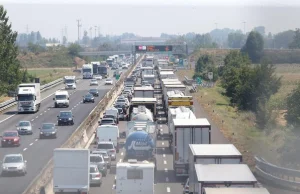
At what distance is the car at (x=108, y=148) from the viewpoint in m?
32.0

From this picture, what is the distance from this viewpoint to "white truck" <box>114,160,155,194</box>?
2070cm

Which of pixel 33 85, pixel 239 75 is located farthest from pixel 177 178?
pixel 239 75

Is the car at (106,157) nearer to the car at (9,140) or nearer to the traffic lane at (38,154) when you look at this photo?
the traffic lane at (38,154)

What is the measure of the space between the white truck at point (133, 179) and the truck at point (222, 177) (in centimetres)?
189

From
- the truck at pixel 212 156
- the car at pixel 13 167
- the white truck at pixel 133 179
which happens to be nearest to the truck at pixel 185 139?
the truck at pixel 212 156

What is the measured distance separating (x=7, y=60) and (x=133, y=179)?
54.1 m

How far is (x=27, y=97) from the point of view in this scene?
184 feet

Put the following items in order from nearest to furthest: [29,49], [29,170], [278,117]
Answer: [29,170]
[278,117]
[29,49]

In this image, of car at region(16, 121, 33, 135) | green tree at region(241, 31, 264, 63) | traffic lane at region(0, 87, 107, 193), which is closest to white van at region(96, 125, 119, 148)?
traffic lane at region(0, 87, 107, 193)

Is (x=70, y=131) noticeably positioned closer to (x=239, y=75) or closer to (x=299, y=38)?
(x=239, y=75)

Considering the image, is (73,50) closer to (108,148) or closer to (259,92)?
(259,92)

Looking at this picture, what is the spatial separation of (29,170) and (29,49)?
536ft

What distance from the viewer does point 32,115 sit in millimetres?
56469

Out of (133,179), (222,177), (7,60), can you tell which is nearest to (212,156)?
(133,179)
